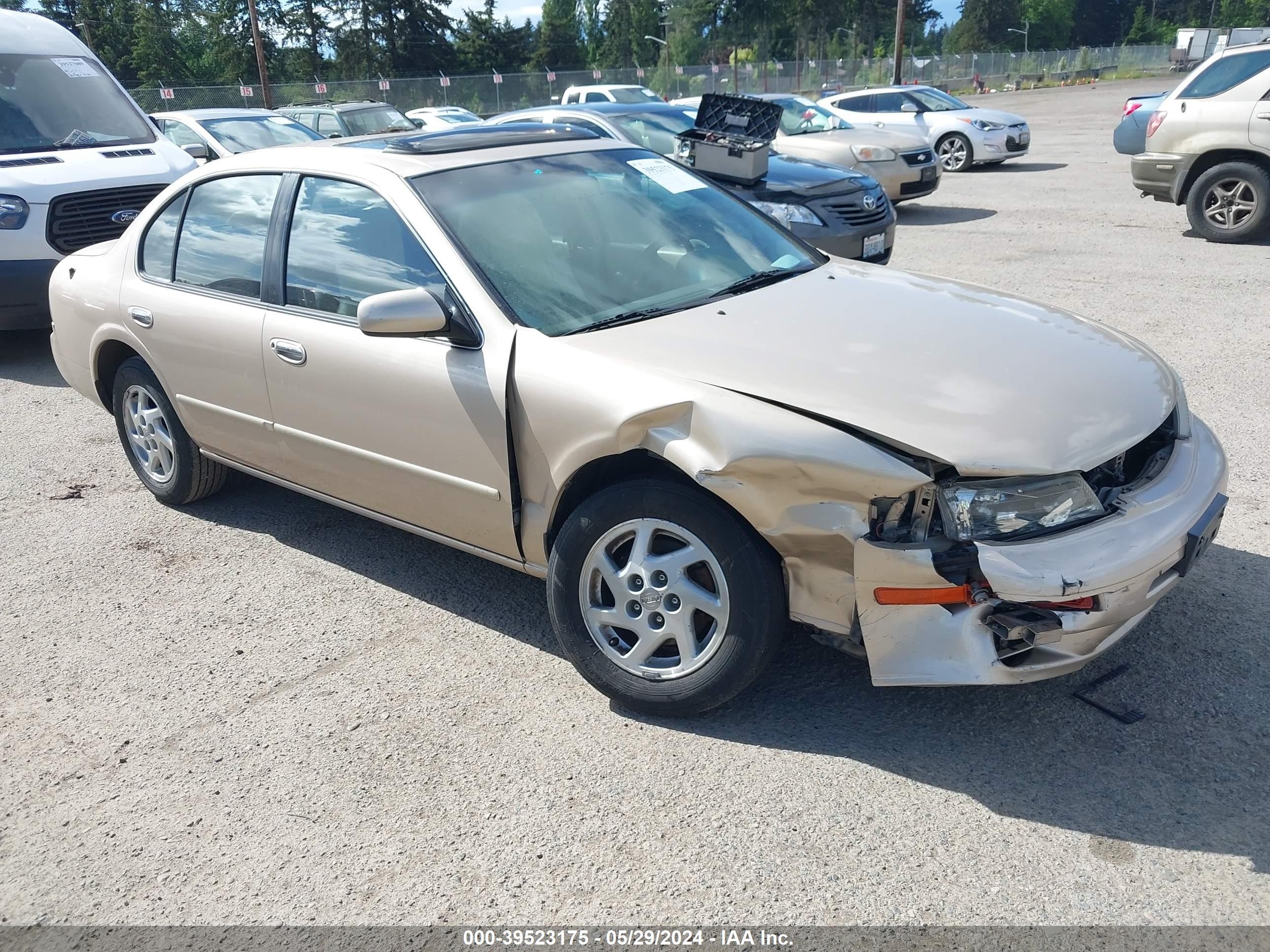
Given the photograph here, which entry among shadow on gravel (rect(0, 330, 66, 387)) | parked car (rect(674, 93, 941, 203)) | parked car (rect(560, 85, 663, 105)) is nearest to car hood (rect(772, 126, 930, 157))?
parked car (rect(674, 93, 941, 203))

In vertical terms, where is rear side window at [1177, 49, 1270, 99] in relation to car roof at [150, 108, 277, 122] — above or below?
above

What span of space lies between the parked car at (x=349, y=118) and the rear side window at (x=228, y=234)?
1240 centimetres

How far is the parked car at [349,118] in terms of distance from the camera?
1652cm

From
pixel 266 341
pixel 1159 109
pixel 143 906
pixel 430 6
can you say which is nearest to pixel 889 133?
pixel 1159 109

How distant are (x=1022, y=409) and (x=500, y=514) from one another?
5.44ft

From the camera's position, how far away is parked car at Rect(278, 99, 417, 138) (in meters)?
16.5

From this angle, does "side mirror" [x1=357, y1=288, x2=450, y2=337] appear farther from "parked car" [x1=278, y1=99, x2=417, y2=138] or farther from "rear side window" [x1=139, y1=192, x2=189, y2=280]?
"parked car" [x1=278, y1=99, x2=417, y2=138]

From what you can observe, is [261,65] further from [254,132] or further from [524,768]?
[524,768]

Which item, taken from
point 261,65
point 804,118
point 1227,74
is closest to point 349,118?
point 804,118

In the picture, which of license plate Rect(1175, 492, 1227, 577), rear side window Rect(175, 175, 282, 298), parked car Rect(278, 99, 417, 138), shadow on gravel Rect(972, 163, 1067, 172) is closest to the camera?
license plate Rect(1175, 492, 1227, 577)

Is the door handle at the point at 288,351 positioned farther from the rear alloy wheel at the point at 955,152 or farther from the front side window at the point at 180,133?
the rear alloy wheel at the point at 955,152

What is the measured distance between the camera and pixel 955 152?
56.3 ft

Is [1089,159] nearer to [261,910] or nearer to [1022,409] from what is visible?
[1022,409]

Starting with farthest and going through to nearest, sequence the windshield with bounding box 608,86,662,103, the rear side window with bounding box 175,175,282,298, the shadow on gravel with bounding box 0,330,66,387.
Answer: the windshield with bounding box 608,86,662,103 < the shadow on gravel with bounding box 0,330,66,387 < the rear side window with bounding box 175,175,282,298
